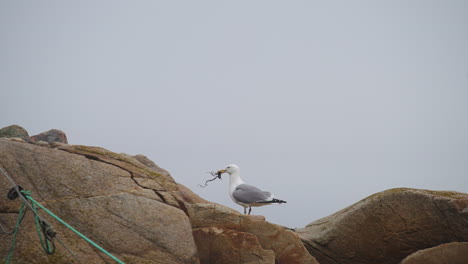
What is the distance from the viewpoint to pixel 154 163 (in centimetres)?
1664

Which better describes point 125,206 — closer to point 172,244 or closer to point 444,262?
point 172,244

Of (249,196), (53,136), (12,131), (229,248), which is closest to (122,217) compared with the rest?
(229,248)

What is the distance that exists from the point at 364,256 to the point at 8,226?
10.8 metres

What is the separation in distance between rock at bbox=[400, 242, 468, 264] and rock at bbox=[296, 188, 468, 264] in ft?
4.54

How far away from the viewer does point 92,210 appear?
35.6 ft

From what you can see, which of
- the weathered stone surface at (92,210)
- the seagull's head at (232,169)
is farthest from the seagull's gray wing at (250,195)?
the weathered stone surface at (92,210)

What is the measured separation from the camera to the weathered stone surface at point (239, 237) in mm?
12352

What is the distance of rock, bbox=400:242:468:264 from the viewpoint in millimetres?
12867

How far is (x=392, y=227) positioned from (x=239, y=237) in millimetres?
5405

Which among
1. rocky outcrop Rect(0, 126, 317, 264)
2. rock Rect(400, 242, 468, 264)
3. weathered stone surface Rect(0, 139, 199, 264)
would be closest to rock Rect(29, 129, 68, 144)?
rocky outcrop Rect(0, 126, 317, 264)

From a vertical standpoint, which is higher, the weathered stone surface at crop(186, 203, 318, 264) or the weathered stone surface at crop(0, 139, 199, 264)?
the weathered stone surface at crop(0, 139, 199, 264)

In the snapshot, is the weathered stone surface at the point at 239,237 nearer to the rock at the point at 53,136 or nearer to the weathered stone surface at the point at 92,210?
the weathered stone surface at the point at 92,210

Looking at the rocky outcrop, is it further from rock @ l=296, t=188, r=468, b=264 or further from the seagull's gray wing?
the seagull's gray wing

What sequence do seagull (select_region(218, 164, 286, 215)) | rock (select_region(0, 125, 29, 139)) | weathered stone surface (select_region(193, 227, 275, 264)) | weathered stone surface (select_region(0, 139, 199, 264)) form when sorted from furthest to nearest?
seagull (select_region(218, 164, 286, 215)), rock (select_region(0, 125, 29, 139)), weathered stone surface (select_region(193, 227, 275, 264)), weathered stone surface (select_region(0, 139, 199, 264))
